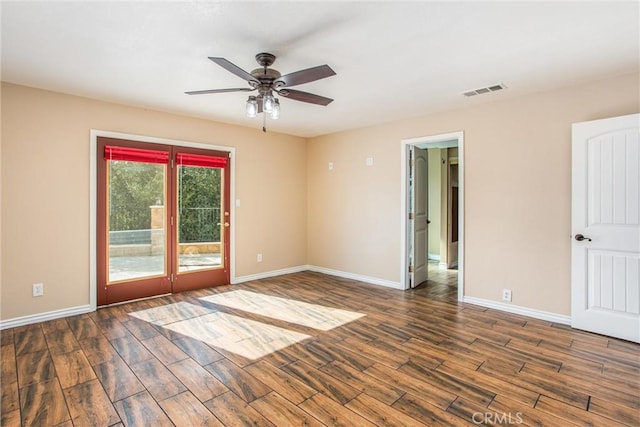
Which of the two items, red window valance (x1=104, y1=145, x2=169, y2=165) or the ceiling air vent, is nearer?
the ceiling air vent

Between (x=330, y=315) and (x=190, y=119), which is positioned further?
(x=190, y=119)

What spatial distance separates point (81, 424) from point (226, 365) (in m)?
0.97

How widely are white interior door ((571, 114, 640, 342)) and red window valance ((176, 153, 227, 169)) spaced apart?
4.49 metres

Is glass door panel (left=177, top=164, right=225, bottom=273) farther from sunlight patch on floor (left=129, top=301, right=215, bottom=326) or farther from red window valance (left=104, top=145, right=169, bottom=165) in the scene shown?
sunlight patch on floor (left=129, top=301, right=215, bottom=326)

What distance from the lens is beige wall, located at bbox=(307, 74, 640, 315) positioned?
11.6 feet

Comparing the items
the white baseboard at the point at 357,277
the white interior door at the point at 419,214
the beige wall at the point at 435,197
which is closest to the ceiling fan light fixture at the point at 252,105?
the white interior door at the point at 419,214

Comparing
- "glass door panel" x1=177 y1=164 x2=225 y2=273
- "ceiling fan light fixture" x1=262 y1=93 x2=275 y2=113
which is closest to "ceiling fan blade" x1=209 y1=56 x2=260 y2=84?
"ceiling fan light fixture" x1=262 y1=93 x2=275 y2=113

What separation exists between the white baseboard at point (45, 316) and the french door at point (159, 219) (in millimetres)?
232

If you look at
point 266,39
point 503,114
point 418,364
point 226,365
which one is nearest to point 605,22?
point 503,114

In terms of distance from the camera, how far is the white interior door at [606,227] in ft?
10.1

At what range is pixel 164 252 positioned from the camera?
15.1ft

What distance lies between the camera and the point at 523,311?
3.83 m

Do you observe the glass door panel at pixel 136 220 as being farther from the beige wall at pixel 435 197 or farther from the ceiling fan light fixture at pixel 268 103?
the beige wall at pixel 435 197

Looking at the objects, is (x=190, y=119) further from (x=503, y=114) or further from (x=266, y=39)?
(x=503, y=114)
